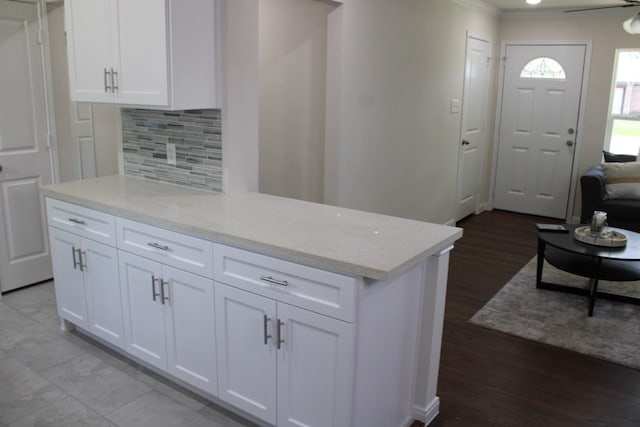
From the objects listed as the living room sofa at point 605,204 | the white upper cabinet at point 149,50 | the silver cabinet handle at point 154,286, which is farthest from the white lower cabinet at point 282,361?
the living room sofa at point 605,204

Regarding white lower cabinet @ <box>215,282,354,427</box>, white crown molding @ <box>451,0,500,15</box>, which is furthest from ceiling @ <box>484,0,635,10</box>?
white lower cabinet @ <box>215,282,354,427</box>

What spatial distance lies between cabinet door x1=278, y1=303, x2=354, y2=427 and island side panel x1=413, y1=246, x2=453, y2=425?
1.75ft

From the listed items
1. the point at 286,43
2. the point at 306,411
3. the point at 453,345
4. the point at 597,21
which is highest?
the point at 597,21

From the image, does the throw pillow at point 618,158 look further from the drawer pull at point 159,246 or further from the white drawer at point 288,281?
the drawer pull at point 159,246

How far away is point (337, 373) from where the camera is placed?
76.8 inches

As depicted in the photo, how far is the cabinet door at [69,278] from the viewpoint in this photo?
118 inches

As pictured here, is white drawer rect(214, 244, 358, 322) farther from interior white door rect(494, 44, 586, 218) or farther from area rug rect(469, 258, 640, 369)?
interior white door rect(494, 44, 586, 218)

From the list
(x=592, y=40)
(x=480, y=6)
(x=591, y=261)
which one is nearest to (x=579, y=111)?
(x=592, y=40)

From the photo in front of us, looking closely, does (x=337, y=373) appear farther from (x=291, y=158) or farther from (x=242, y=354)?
(x=291, y=158)

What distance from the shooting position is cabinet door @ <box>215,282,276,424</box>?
215cm

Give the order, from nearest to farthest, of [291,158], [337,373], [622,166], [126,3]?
[337,373], [126,3], [291,158], [622,166]

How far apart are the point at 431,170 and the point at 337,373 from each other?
3667 mm

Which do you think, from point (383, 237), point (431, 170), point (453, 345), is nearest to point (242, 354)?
point (383, 237)

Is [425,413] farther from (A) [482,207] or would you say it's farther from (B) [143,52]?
(A) [482,207]
